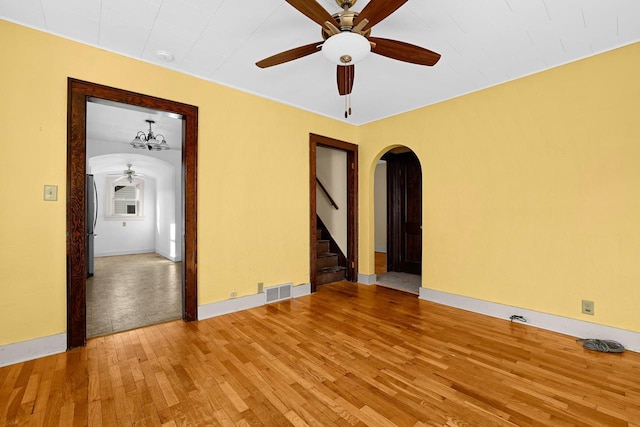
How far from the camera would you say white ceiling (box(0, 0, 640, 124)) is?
2.10 metres

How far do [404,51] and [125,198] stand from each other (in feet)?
31.8

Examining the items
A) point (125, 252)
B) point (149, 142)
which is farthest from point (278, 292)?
point (125, 252)

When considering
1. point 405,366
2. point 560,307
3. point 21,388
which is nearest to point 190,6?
point 21,388

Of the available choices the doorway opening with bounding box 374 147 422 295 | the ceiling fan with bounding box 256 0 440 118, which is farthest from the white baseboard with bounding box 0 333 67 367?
the doorway opening with bounding box 374 147 422 295

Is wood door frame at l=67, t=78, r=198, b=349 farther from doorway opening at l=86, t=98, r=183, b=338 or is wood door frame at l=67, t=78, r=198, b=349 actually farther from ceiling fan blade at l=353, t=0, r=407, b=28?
ceiling fan blade at l=353, t=0, r=407, b=28

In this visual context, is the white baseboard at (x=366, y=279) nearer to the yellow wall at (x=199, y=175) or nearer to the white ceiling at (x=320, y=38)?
the yellow wall at (x=199, y=175)

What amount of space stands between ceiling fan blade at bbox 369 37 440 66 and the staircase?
11.2 feet

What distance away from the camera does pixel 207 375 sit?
2119 mm

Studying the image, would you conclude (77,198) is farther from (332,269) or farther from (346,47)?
(332,269)

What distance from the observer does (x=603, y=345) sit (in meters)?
2.54

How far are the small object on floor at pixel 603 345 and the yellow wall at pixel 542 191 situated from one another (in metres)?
0.18

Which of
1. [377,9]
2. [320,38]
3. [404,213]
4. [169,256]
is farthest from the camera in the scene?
[169,256]

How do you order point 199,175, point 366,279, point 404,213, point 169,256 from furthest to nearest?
point 169,256 < point 404,213 < point 366,279 < point 199,175

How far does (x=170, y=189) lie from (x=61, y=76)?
5.69 metres
